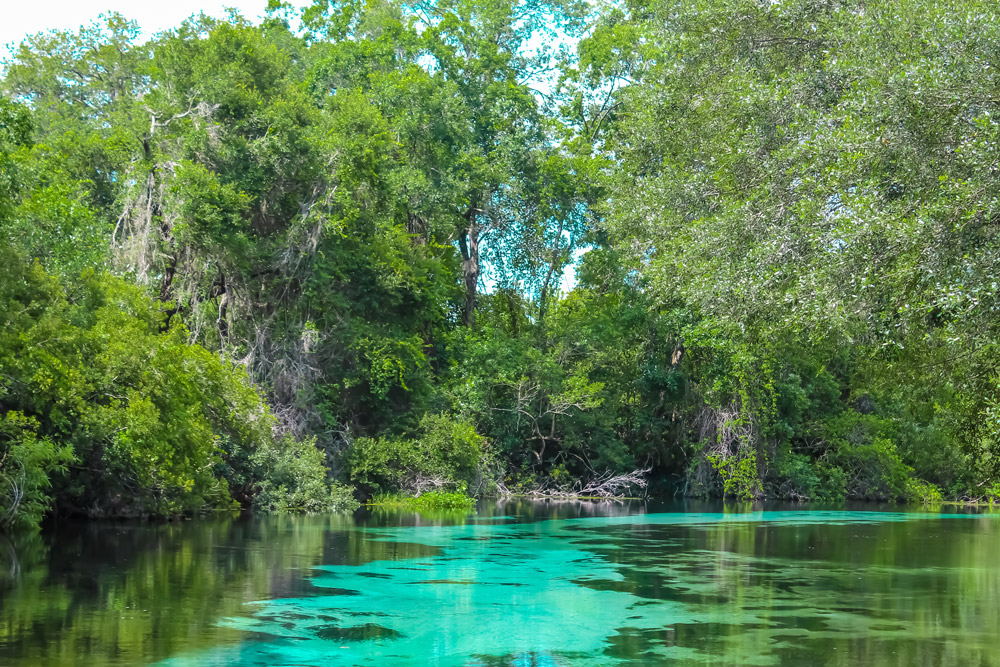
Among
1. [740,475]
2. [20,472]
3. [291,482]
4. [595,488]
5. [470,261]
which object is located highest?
[470,261]

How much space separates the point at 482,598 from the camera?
33.9ft

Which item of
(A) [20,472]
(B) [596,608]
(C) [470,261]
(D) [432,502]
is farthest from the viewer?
(C) [470,261]

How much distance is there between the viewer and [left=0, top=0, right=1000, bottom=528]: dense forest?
13523 mm

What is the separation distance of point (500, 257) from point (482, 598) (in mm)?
28071

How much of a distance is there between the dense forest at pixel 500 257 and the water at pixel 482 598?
227cm

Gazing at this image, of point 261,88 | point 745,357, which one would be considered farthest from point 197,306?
point 745,357

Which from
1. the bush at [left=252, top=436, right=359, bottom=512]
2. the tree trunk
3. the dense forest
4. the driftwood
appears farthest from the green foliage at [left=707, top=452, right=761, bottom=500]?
the bush at [left=252, top=436, right=359, bottom=512]

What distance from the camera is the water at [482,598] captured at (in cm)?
762

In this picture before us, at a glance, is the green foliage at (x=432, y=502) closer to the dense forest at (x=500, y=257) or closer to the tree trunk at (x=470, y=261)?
the dense forest at (x=500, y=257)

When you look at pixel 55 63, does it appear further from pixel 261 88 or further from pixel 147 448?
pixel 147 448

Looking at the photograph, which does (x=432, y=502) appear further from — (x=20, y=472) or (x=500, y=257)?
(x=500, y=257)

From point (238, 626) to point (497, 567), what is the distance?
5020 millimetres

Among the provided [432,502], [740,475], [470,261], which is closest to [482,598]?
[432,502]

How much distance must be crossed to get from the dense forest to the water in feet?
7.45
